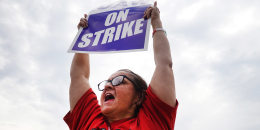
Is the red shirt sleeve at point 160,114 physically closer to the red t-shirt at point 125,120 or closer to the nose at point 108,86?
the red t-shirt at point 125,120

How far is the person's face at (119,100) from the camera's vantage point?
234cm

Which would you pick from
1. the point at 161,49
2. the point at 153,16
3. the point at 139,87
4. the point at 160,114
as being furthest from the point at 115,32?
the point at 160,114

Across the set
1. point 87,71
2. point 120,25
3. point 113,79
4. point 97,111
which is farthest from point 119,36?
point 97,111

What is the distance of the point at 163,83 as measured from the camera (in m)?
2.12

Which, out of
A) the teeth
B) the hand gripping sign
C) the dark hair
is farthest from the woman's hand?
the teeth

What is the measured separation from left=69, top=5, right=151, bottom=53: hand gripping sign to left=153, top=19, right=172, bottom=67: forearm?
124 mm

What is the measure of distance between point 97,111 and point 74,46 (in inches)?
34.2

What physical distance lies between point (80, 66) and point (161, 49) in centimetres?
119

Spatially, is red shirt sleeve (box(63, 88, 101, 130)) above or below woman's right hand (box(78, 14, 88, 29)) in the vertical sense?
below

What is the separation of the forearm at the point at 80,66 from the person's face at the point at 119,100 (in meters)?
0.45

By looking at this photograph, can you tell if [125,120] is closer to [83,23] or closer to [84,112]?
[84,112]

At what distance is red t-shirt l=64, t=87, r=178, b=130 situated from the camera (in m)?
2.10

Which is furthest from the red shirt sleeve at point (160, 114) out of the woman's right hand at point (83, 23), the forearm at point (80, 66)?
the woman's right hand at point (83, 23)

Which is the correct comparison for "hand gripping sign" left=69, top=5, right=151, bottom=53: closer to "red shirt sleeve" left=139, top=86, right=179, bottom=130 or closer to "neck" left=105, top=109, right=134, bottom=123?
"red shirt sleeve" left=139, top=86, right=179, bottom=130
